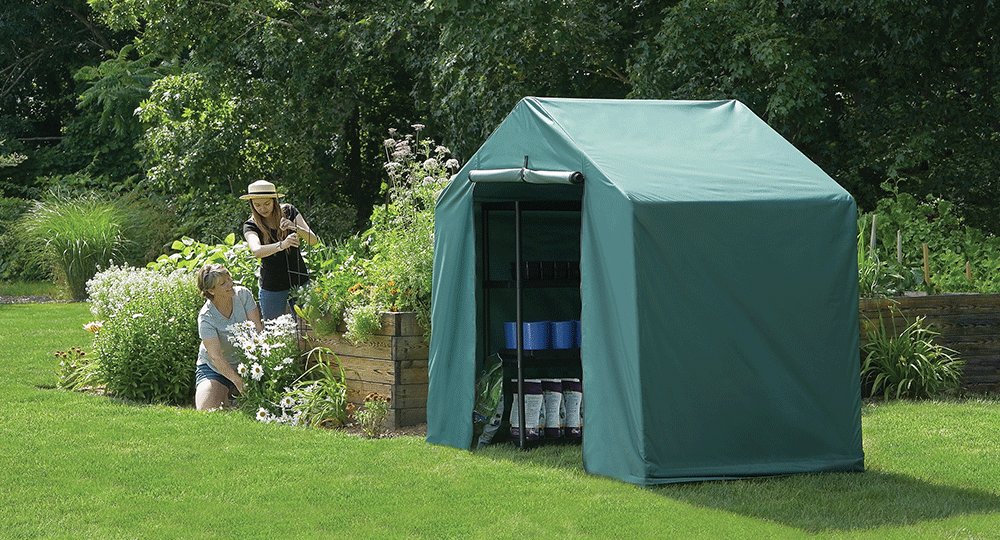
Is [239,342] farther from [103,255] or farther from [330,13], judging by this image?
[103,255]

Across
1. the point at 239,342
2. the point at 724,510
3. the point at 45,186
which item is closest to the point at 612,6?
the point at 239,342

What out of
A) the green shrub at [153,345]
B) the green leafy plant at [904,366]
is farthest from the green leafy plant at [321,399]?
the green leafy plant at [904,366]

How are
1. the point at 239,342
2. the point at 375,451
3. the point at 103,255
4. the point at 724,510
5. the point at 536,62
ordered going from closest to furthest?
the point at 724,510 < the point at 375,451 < the point at 239,342 < the point at 536,62 < the point at 103,255

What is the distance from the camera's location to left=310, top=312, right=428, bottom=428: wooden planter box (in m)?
7.04

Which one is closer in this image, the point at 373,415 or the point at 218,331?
the point at 373,415

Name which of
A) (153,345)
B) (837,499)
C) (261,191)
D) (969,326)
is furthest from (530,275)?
(969,326)

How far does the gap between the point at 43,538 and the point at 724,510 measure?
9.53 feet

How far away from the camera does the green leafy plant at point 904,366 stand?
8.25 meters

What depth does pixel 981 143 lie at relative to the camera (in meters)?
12.7

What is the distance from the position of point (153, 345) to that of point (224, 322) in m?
0.92

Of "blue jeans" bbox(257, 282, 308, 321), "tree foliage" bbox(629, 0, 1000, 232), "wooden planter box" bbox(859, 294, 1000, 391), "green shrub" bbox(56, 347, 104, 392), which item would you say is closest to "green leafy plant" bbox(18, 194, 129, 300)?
"green shrub" bbox(56, 347, 104, 392)

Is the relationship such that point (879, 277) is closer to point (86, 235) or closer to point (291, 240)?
point (291, 240)

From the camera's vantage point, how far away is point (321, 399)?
24.1 feet

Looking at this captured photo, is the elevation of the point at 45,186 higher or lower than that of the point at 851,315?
higher
